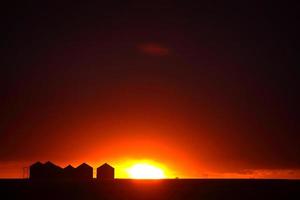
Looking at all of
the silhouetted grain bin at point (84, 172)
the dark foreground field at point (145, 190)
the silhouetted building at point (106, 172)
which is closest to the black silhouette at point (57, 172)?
the silhouetted grain bin at point (84, 172)

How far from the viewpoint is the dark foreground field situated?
64.1 m

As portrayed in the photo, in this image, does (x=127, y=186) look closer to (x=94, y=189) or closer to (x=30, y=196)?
(x=94, y=189)

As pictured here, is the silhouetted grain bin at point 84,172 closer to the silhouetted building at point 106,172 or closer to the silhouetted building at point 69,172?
the silhouetted building at point 69,172

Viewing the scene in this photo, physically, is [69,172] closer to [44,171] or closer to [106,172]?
[44,171]

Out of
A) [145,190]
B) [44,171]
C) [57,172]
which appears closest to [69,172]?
[57,172]

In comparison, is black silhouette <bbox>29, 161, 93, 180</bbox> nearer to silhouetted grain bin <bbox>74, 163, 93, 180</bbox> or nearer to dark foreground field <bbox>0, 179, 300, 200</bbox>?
silhouetted grain bin <bbox>74, 163, 93, 180</bbox>

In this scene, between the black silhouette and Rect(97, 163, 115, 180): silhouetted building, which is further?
Rect(97, 163, 115, 180): silhouetted building

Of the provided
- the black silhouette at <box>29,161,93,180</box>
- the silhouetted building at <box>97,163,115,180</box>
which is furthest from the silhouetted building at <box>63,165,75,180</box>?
the silhouetted building at <box>97,163,115,180</box>

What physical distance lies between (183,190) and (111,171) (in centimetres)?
2559

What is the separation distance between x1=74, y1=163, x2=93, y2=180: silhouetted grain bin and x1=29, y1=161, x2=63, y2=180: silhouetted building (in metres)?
3.05

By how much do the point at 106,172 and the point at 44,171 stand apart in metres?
10.4

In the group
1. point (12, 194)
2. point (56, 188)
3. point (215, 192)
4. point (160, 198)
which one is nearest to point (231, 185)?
point (215, 192)

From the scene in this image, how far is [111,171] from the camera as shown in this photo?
308 feet

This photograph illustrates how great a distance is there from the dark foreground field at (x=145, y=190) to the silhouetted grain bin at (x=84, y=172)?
18.8 metres
